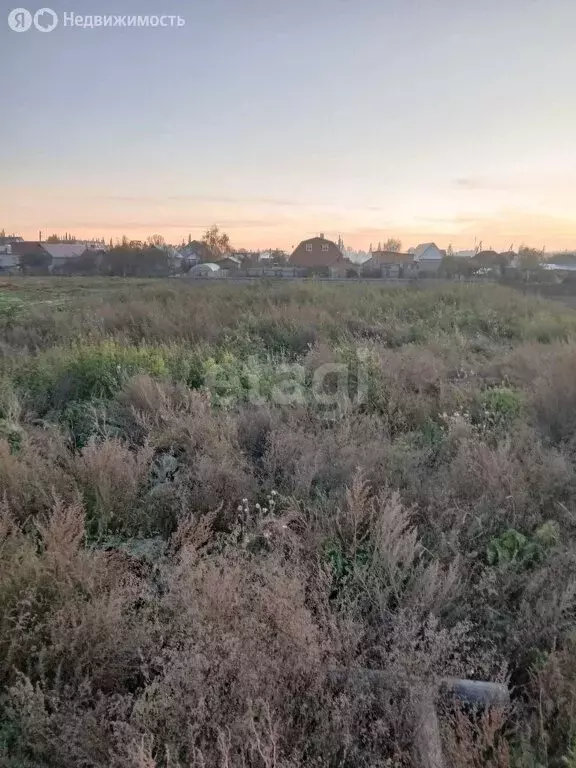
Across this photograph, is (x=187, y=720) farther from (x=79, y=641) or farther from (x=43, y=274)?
(x=43, y=274)

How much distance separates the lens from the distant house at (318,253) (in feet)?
154

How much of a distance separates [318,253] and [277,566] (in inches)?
1844

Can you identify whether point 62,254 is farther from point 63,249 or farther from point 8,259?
point 8,259

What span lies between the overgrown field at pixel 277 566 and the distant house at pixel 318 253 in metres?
42.3

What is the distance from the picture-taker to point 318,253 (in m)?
47.4

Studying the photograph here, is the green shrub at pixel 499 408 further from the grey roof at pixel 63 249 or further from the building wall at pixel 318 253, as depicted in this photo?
the grey roof at pixel 63 249

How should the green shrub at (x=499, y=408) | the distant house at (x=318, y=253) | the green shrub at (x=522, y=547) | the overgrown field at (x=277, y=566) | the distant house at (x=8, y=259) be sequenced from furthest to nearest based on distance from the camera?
1. the distant house at (x=318, y=253)
2. the distant house at (x=8, y=259)
3. the green shrub at (x=499, y=408)
4. the green shrub at (x=522, y=547)
5. the overgrown field at (x=277, y=566)

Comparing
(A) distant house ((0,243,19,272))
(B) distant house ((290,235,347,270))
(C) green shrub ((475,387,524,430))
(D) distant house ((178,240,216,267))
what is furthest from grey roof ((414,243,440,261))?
(C) green shrub ((475,387,524,430))

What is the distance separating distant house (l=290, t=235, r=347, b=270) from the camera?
4691cm

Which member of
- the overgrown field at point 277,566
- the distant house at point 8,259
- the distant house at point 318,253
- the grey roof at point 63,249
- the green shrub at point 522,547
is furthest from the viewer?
the grey roof at point 63,249

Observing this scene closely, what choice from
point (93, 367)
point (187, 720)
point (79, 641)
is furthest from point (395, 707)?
point (93, 367)

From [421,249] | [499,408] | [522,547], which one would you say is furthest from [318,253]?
[522,547]

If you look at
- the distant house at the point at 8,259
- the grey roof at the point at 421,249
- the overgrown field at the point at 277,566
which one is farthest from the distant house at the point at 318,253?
the overgrown field at the point at 277,566

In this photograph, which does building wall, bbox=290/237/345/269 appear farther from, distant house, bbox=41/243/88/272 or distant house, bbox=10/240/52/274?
distant house, bbox=10/240/52/274
